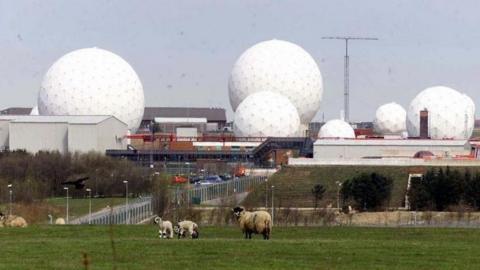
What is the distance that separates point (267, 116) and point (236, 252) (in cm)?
9321

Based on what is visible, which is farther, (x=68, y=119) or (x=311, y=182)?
(x=68, y=119)

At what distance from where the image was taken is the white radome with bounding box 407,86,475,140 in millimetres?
124812

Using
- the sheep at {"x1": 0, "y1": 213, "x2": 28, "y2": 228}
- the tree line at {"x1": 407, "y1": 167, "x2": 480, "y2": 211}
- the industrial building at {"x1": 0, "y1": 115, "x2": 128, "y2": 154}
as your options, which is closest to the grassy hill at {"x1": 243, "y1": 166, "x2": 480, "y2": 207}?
the tree line at {"x1": 407, "y1": 167, "x2": 480, "y2": 211}

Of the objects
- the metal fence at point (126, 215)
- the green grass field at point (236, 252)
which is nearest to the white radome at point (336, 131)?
the metal fence at point (126, 215)

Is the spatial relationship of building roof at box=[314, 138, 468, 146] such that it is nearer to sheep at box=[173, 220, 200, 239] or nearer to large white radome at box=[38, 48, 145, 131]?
large white radome at box=[38, 48, 145, 131]

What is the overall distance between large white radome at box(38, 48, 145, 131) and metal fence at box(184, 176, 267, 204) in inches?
1210

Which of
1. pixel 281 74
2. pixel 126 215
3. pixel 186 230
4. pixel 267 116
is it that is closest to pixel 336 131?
pixel 281 74

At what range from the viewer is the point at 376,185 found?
194ft

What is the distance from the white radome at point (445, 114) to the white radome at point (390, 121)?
26.1 metres

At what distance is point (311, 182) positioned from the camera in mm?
71625

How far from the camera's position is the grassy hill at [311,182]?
6288cm

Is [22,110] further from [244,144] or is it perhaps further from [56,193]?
[56,193]

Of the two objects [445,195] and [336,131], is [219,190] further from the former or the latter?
[336,131]

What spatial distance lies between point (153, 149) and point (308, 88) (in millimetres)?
19861
